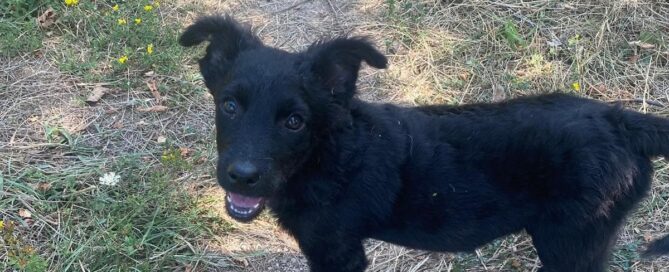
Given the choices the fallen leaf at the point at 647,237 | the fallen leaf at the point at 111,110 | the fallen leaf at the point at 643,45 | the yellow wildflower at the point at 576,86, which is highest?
the fallen leaf at the point at 643,45

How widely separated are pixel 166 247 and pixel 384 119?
145 cm

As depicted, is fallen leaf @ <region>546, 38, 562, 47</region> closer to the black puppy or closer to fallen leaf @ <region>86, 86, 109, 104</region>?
the black puppy

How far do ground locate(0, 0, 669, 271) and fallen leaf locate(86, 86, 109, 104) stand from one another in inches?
0.6

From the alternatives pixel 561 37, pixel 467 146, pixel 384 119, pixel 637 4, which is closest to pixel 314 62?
pixel 384 119

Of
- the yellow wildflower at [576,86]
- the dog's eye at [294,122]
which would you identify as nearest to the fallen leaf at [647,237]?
the yellow wildflower at [576,86]

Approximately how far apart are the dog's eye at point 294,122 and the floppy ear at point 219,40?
42 cm

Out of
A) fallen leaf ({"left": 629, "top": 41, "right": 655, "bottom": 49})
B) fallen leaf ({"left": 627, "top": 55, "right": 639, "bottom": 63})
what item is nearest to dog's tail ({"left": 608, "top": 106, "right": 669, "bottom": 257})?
fallen leaf ({"left": 627, "top": 55, "right": 639, "bottom": 63})

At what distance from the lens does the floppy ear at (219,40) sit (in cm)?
315

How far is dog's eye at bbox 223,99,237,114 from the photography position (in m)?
2.89

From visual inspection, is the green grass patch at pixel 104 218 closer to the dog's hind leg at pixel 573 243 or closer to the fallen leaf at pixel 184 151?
the fallen leaf at pixel 184 151

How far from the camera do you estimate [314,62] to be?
3.02 metres

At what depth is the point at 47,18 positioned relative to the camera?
5.23m

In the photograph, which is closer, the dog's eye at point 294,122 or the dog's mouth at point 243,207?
the dog's eye at point 294,122

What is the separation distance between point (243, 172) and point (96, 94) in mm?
2395
